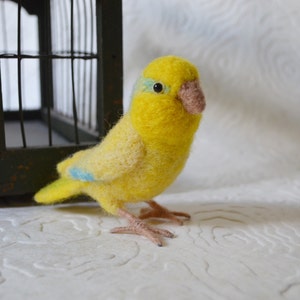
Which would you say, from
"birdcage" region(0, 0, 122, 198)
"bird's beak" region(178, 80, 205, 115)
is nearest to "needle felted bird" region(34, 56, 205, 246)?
"bird's beak" region(178, 80, 205, 115)

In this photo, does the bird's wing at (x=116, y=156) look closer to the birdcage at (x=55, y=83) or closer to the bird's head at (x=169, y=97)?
the bird's head at (x=169, y=97)

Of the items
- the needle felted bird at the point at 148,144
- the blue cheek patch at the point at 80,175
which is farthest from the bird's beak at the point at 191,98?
the blue cheek patch at the point at 80,175

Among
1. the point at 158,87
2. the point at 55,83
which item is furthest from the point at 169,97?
the point at 55,83

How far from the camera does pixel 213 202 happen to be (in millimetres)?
792

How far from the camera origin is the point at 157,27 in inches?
42.8

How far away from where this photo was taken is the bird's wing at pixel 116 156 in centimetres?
58

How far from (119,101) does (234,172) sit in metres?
0.37

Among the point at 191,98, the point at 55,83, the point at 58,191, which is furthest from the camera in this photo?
the point at 55,83

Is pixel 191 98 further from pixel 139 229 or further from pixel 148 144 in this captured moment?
pixel 139 229

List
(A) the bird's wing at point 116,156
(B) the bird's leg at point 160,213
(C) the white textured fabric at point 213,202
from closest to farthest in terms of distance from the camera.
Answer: (C) the white textured fabric at point 213,202
(A) the bird's wing at point 116,156
(B) the bird's leg at point 160,213

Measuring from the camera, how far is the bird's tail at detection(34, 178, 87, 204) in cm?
67

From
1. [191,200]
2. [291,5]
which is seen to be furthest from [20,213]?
[291,5]

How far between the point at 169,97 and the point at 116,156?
4.2 inches

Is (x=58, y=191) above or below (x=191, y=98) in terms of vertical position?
below
